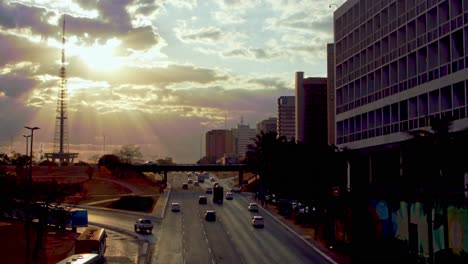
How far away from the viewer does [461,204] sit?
46.2 m

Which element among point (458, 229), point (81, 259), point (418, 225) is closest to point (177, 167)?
point (418, 225)

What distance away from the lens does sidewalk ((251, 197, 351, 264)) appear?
184ft

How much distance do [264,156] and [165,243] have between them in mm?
51202

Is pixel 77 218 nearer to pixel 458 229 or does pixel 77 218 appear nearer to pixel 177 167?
pixel 458 229

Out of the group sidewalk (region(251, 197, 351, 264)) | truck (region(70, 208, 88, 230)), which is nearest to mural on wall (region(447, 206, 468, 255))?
sidewalk (region(251, 197, 351, 264))

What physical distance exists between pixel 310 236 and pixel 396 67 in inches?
839

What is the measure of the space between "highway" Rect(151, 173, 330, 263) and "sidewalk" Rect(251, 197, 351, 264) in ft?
3.05

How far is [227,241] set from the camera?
68375 millimetres

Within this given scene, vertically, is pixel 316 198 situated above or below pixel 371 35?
below

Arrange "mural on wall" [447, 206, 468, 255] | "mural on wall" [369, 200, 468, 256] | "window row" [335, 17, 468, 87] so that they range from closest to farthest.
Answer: "mural on wall" [447, 206, 468, 255], "mural on wall" [369, 200, 468, 256], "window row" [335, 17, 468, 87]

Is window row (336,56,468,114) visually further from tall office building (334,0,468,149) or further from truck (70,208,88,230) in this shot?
truck (70,208,88,230)

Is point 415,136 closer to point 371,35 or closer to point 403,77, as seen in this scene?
point 403,77

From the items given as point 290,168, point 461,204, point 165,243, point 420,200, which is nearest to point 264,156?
point 290,168

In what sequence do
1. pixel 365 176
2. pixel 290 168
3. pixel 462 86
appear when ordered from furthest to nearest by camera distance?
pixel 290 168
pixel 365 176
pixel 462 86
